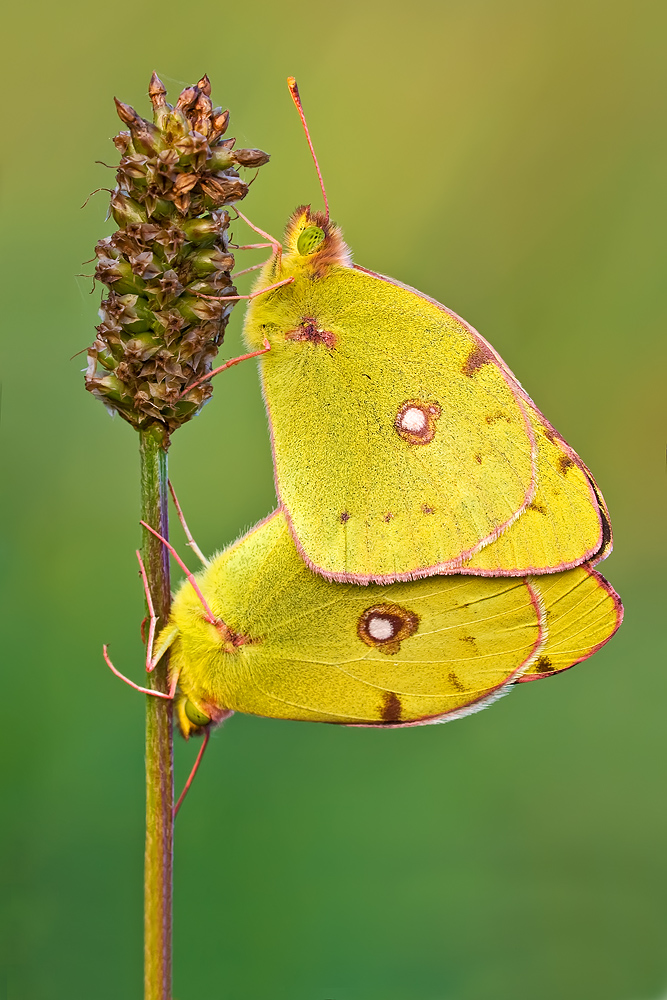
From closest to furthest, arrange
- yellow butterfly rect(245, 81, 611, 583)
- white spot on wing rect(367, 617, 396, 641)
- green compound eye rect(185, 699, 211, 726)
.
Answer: green compound eye rect(185, 699, 211, 726) → white spot on wing rect(367, 617, 396, 641) → yellow butterfly rect(245, 81, 611, 583)

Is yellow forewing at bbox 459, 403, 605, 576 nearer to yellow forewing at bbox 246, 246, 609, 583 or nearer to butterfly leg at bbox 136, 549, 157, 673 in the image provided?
yellow forewing at bbox 246, 246, 609, 583

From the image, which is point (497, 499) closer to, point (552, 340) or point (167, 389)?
point (167, 389)

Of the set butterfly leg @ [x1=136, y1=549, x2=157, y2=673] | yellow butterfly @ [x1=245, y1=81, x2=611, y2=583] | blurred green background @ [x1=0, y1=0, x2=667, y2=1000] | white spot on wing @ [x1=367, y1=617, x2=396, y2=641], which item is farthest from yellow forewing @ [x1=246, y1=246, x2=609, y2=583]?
blurred green background @ [x1=0, y1=0, x2=667, y2=1000]

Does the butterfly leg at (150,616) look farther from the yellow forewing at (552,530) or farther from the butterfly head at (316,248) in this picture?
the butterfly head at (316,248)

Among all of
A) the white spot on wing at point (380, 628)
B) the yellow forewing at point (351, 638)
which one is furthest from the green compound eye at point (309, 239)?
the white spot on wing at point (380, 628)

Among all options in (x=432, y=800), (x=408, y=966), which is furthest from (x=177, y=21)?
(x=408, y=966)

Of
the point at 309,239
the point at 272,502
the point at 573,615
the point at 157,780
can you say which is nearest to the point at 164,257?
the point at 157,780

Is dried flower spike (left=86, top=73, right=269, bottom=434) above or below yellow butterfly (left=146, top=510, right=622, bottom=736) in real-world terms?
above
